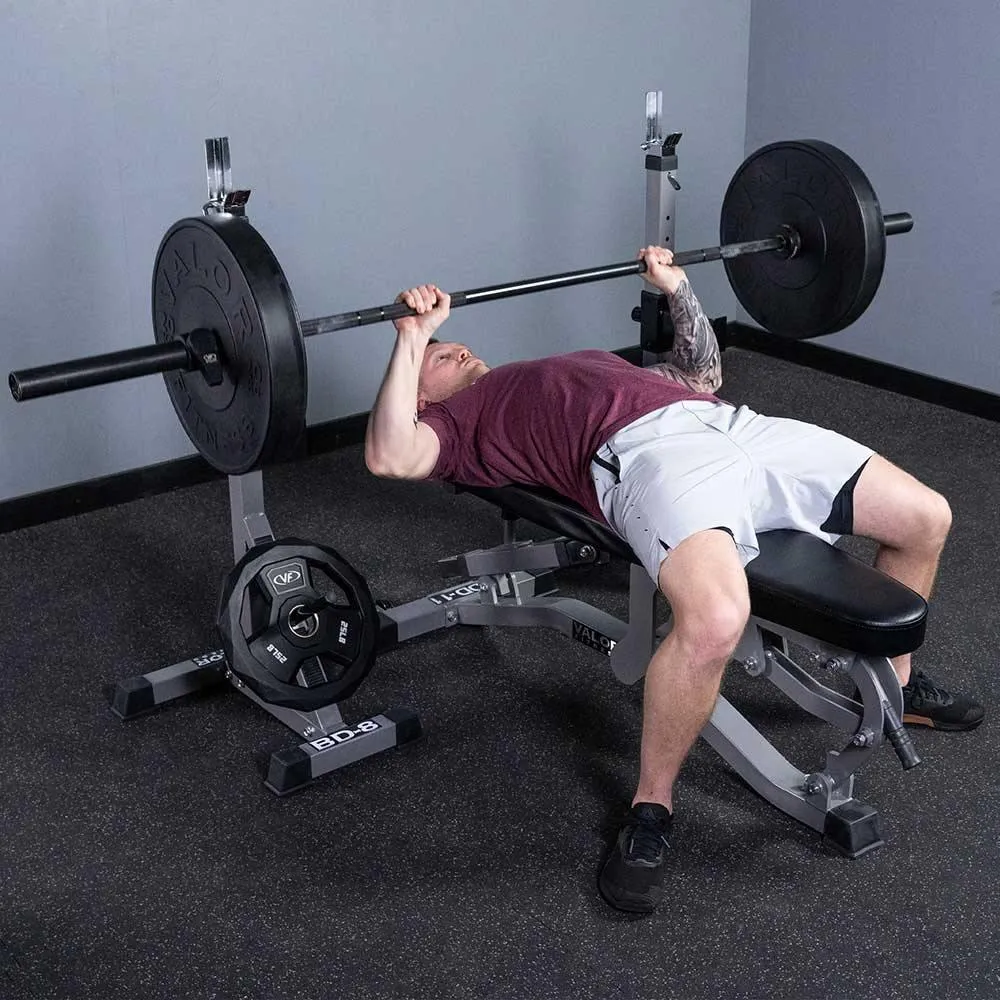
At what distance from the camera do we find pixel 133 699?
2.37m

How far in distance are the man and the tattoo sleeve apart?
0.09 metres

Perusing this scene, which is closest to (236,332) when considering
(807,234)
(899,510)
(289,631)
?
(289,631)

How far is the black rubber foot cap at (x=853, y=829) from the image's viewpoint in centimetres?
197

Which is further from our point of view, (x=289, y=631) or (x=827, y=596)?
(x=289, y=631)

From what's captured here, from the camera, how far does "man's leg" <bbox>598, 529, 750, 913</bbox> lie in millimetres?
1883

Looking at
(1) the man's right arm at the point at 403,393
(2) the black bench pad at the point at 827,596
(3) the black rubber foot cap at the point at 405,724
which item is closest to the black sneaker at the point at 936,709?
(2) the black bench pad at the point at 827,596

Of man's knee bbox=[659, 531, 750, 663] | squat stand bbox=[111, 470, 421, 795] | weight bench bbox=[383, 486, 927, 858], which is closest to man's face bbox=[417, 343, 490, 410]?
weight bench bbox=[383, 486, 927, 858]

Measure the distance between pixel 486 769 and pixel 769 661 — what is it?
1.66ft

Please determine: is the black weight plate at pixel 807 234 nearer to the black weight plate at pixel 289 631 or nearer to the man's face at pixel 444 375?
the man's face at pixel 444 375

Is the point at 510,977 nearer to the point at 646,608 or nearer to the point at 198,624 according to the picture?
the point at 646,608

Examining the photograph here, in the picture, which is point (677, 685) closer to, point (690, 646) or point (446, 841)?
point (690, 646)

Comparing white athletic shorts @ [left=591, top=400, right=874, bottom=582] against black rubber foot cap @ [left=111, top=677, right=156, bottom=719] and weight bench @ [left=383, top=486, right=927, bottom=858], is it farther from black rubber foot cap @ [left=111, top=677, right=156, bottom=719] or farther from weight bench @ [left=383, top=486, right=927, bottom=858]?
black rubber foot cap @ [left=111, top=677, right=156, bottom=719]

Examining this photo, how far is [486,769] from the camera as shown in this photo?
221 centimetres

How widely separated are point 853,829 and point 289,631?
3.15 ft
